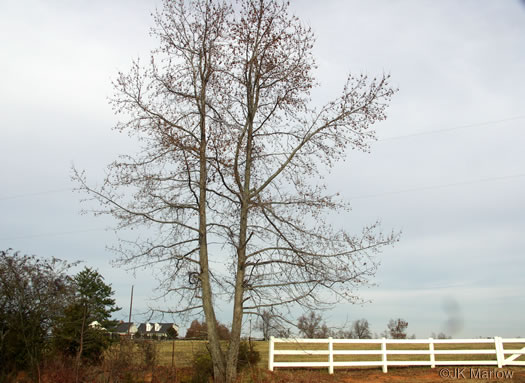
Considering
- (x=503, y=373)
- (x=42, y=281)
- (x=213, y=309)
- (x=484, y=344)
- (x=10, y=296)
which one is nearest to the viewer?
(x=213, y=309)

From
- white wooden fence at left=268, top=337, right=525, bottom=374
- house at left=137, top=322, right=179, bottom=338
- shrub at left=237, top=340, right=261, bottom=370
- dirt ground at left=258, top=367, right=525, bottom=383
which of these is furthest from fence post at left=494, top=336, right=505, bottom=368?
house at left=137, top=322, right=179, bottom=338

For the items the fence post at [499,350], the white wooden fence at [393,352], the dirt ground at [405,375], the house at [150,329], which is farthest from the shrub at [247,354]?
the fence post at [499,350]

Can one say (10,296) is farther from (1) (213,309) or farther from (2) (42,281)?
(1) (213,309)

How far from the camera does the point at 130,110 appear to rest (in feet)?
41.3

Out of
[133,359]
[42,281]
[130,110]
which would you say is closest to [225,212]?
[130,110]

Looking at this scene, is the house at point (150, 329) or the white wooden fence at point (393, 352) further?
the white wooden fence at point (393, 352)

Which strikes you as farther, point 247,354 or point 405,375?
point 405,375

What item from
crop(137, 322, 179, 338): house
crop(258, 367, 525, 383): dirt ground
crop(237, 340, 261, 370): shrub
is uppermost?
crop(137, 322, 179, 338): house

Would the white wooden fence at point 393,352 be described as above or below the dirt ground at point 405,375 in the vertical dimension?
above

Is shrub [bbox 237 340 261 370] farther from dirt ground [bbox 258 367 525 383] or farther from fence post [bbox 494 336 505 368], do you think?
fence post [bbox 494 336 505 368]

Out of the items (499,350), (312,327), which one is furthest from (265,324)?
(499,350)

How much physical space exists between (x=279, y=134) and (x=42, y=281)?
9.08m

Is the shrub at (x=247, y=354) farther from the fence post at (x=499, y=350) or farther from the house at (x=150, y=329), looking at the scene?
the fence post at (x=499, y=350)

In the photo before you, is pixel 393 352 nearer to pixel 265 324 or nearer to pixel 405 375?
pixel 405 375
